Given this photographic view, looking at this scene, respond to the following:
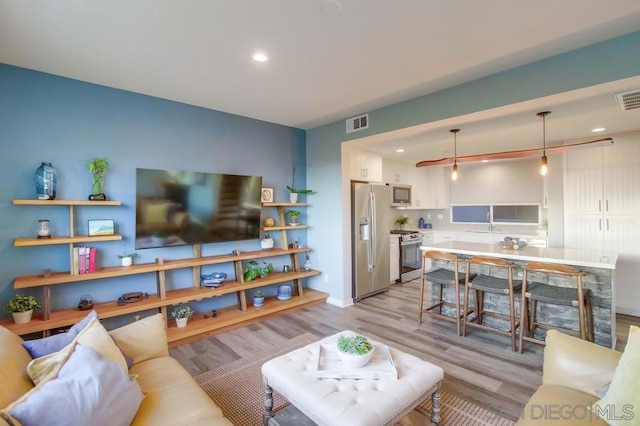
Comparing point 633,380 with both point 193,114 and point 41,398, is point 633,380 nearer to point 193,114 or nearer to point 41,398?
point 41,398

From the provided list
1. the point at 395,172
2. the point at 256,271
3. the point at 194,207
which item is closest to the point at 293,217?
the point at 256,271

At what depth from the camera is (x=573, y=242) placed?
4.72m

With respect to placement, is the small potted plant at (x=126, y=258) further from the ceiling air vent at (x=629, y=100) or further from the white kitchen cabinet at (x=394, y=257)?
the ceiling air vent at (x=629, y=100)

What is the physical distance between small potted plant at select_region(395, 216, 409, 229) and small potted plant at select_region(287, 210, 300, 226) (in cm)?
285

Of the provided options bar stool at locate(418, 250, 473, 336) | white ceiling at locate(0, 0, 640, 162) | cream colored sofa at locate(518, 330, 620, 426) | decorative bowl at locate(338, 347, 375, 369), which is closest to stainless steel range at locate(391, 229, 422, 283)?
bar stool at locate(418, 250, 473, 336)

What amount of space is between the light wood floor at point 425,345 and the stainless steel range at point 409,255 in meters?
1.48

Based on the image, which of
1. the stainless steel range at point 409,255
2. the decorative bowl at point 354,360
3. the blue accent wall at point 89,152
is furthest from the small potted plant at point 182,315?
the stainless steel range at point 409,255

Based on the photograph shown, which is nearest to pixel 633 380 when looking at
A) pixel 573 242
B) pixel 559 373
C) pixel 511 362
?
pixel 559 373

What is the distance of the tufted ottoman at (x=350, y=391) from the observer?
5.02ft

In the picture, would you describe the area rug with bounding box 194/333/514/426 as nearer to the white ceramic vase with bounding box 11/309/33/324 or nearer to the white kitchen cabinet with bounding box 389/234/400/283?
the white ceramic vase with bounding box 11/309/33/324

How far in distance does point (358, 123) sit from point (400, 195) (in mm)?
2570

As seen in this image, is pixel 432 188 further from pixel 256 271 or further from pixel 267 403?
pixel 267 403

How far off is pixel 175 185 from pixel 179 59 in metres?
1.38

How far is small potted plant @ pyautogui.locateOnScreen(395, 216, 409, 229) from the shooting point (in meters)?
6.86
